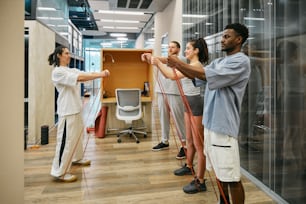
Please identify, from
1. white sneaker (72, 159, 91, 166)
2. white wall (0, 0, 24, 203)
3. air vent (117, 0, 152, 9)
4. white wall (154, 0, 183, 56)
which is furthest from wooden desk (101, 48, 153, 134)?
white wall (0, 0, 24, 203)

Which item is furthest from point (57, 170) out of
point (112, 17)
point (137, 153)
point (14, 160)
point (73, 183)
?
point (112, 17)

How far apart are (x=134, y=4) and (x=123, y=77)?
312cm

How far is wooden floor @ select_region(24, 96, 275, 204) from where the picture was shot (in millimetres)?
2625

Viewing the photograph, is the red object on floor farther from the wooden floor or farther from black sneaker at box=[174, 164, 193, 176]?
black sneaker at box=[174, 164, 193, 176]

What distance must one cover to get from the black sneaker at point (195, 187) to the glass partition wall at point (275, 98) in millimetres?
646

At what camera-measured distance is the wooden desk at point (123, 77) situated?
529 cm

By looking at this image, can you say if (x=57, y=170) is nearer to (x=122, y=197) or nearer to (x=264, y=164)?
(x=122, y=197)

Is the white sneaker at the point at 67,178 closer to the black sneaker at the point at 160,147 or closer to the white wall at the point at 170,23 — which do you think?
the black sneaker at the point at 160,147

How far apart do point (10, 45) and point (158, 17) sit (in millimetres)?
7934

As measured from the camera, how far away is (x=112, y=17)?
35.5 feet

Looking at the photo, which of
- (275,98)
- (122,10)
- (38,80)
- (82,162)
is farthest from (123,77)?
(122,10)

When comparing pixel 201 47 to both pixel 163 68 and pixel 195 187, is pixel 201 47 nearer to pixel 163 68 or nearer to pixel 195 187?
pixel 163 68

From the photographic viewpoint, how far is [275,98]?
2.53 m

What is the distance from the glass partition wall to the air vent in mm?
4309
